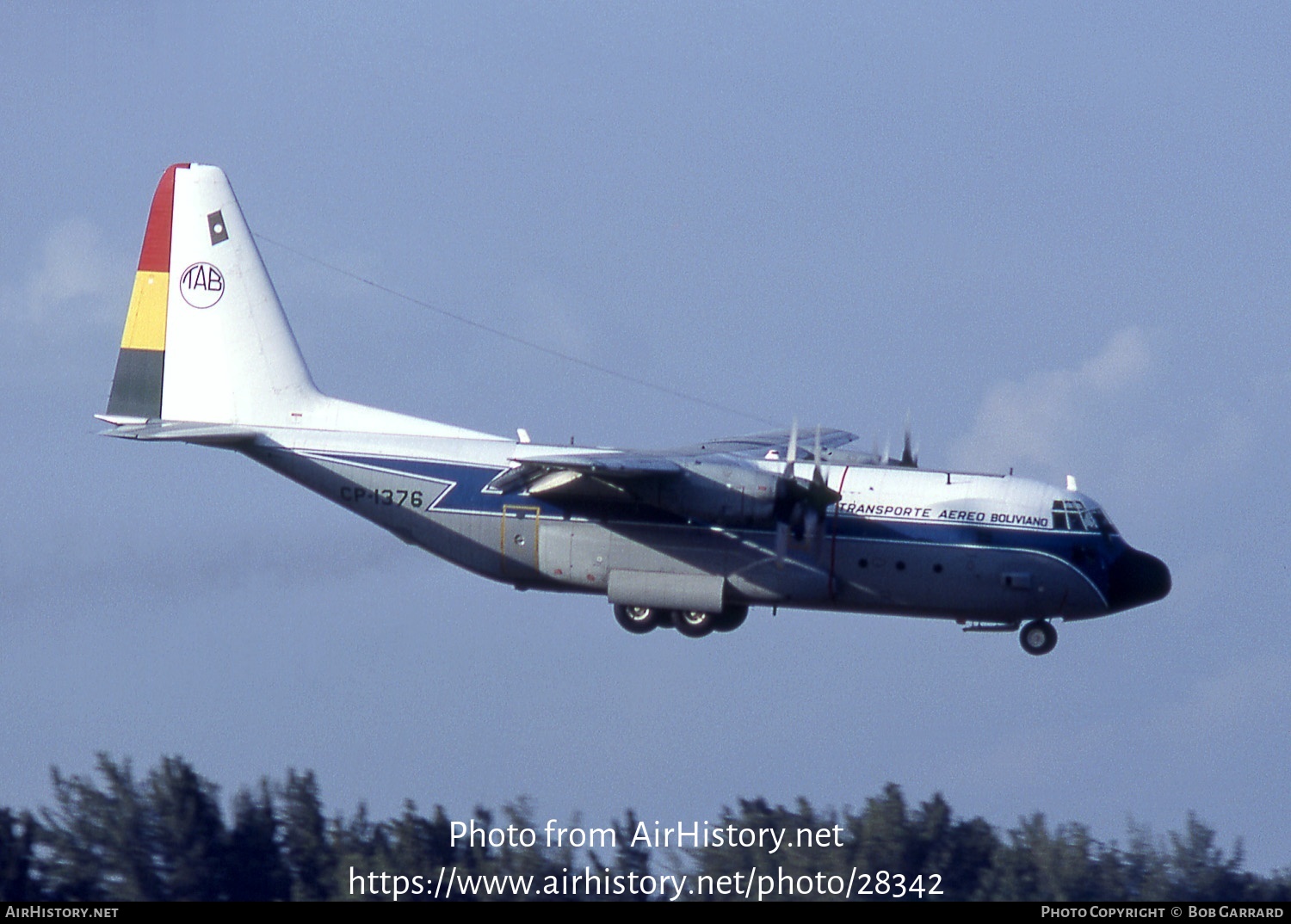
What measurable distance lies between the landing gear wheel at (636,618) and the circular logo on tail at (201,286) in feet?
32.9

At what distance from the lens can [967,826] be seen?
49.2 meters

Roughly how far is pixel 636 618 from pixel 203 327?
10.2 meters

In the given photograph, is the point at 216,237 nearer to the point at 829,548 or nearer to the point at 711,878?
the point at 829,548

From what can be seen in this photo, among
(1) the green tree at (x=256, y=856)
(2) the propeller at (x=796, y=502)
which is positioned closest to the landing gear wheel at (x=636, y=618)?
(2) the propeller at (x=796, y=502)

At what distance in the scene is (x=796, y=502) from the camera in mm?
30719

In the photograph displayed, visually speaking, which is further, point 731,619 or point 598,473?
point 731,619

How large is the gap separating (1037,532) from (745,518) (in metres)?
5.14

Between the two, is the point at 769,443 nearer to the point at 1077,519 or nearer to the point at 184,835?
the point at 1077,519

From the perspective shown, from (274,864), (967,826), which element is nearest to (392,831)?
(274,864)

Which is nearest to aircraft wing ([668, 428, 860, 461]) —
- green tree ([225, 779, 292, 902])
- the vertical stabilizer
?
the vertical stabilizer

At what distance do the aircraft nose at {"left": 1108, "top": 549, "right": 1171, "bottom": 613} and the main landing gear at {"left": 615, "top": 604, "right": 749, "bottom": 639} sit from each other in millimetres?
6540

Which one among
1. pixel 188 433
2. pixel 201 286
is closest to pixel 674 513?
pixel 188 433

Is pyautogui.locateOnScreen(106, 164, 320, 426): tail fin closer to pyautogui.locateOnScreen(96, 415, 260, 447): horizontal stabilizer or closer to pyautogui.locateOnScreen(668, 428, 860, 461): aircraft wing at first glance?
pyautogui.locateOnScreen(96, 415, 260, 447): horizontal stabilizer

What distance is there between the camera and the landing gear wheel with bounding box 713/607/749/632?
3297 centimetres
